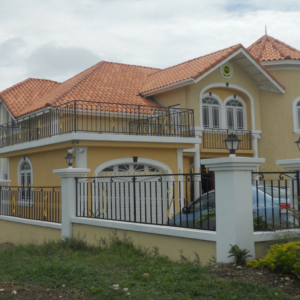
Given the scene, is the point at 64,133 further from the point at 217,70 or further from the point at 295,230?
the point at 295,230

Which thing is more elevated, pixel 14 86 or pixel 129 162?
pixel 14 86

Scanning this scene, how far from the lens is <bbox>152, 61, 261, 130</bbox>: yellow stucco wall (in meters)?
18.0

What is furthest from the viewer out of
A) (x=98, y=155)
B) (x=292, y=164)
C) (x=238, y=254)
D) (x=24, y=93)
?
(x=24, y=93)

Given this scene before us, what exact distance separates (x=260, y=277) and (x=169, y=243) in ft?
6.71

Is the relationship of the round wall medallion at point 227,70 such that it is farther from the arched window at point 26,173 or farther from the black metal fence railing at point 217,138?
the arched window at point 26,173

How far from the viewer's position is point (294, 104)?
1992cm

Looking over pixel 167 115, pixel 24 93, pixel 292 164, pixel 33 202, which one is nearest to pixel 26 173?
pixel 24 93

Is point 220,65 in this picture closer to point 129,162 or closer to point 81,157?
point 129,162

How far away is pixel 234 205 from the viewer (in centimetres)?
647

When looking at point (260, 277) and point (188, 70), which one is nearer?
point (260, 277)

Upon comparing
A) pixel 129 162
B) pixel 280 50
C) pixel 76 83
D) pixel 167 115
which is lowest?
pixel 129 162

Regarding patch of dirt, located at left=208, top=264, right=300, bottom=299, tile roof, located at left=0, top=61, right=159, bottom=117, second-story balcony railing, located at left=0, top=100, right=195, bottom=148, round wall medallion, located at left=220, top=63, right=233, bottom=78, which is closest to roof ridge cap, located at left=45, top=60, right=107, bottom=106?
tile roof, located at left=0, top=61, right=159, bottom=117

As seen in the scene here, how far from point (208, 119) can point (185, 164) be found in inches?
91.5

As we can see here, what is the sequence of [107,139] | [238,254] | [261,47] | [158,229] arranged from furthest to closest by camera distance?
[261,47]
[107,139]
[158,229]
[238,254]
